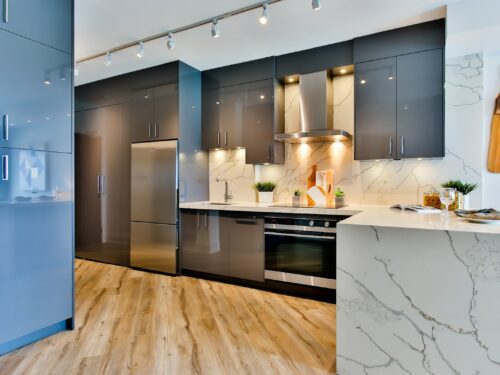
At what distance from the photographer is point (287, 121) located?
3988 mm

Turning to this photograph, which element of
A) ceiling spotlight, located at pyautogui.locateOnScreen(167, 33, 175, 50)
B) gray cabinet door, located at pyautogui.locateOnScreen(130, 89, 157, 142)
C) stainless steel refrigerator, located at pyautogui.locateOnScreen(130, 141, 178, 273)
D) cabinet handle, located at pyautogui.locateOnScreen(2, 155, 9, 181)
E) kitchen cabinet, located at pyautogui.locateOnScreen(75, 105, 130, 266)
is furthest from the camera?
kitchen cabinet, located at pyautogui.locateOnScreen(75, 105, 130, 266)

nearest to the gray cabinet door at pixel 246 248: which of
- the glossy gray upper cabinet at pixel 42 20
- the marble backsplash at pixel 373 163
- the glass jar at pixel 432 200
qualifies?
the marble backsplash at pixel 373 163

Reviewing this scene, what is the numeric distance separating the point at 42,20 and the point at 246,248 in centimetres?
264

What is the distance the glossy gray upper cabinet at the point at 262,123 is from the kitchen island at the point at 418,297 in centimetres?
208

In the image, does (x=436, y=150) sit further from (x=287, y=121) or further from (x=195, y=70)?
(x=195, y=70)

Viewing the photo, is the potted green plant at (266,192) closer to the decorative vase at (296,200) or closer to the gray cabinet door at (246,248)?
the decorative vase at (296,200)

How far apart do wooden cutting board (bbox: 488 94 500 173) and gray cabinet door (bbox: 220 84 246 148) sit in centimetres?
257

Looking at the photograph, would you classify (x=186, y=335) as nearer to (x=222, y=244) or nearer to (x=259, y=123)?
(x=222, y=244)

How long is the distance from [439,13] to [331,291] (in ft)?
8.74

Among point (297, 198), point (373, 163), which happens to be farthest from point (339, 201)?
point (373, 163)

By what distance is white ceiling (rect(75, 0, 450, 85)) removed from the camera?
268cm

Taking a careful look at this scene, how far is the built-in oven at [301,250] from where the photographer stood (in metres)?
3.04

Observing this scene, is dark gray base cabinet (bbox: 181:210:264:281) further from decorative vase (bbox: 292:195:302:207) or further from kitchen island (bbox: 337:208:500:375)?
kitchen island (bbox: 337:208:500:375)

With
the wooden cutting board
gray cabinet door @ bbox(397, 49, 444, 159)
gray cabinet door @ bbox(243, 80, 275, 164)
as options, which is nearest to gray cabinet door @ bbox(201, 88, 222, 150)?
gray cabinet door @ bbox(243, 80, 275, 164)
